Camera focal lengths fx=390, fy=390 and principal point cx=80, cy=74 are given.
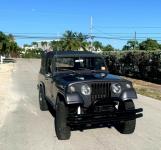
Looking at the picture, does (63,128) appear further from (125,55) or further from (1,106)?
(125,55)

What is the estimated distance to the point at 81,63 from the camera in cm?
1012

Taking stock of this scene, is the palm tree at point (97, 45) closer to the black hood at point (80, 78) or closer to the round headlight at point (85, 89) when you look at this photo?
the black hood at point (80, 78)

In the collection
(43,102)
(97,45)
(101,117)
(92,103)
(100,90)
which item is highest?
(100,90)

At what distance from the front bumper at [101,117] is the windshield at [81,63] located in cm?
231

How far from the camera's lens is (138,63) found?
27078mm

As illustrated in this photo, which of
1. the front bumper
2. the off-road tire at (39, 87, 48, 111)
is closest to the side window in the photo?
the off-road tire at (39, 87, 48, 111)

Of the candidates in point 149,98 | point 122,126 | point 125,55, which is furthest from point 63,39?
point 122,126

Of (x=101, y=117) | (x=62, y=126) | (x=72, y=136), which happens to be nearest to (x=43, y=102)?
(x=72, y=136)

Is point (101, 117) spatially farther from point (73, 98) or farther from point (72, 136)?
point (72, 136)

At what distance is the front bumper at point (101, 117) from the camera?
300 inches

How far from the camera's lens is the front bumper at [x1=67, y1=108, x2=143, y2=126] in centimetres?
761

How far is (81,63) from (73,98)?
240cm

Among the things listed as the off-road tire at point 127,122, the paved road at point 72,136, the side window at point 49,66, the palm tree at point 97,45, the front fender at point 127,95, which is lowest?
the palm tree at point 97,45

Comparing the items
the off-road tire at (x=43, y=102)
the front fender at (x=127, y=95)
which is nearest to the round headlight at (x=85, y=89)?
the front fender at (x=127, y=95)
